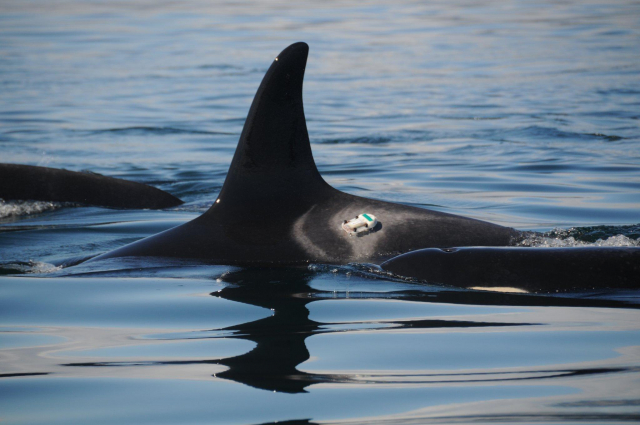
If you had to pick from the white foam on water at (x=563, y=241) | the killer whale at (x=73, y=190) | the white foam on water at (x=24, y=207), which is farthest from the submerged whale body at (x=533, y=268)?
the white foam on water at (x=24, y=207)

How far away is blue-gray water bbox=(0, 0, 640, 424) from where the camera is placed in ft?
11.1

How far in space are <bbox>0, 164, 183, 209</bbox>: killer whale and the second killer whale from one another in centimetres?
359

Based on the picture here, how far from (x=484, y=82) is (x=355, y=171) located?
41.5ft

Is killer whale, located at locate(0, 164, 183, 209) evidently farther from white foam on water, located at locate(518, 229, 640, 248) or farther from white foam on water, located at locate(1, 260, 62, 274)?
white foam on water, located at locate(518, 229, 640, 248)

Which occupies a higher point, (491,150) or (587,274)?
(491,150)

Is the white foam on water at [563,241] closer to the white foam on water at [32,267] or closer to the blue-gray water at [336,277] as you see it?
the blue-gray water at [336,277]

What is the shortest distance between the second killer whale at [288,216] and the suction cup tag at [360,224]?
4 cm

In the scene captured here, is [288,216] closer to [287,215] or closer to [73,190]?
[287,215]

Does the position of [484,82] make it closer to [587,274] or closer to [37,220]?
[37,220]

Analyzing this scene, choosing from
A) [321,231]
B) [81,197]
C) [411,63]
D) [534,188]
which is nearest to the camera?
[321,231]

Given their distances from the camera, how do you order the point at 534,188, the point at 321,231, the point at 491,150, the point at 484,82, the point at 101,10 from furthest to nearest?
the point at 101,10 → the point at 484,82 → the point at 491,150 → the point at 534,188 → the point at 321,231

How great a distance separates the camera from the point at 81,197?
31.8ft

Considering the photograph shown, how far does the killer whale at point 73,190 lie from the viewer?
9570 millimetres

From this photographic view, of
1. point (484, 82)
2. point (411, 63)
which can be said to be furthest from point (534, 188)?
point (411, 63)
